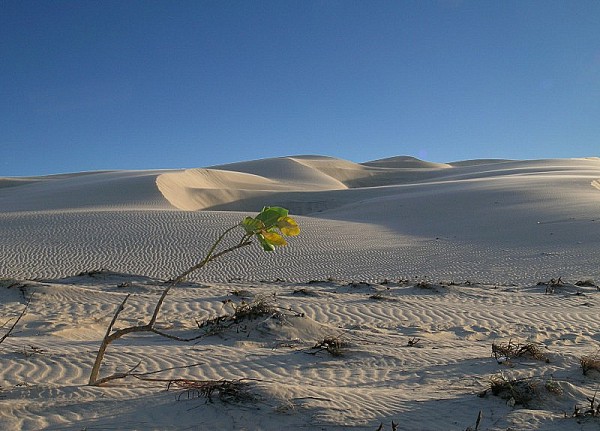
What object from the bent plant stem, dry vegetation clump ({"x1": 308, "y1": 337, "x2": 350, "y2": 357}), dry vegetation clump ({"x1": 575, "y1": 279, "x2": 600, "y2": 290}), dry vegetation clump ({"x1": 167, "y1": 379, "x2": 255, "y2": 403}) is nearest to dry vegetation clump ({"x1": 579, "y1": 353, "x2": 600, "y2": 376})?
dry vegetation clump ({"x1": 308, "y1": 337, "x2": 350, "y2": 357})

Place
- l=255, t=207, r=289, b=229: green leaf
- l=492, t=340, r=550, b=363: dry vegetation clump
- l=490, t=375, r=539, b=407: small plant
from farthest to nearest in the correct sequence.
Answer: l=492, t=340, r=550, b=363: dry vegetation clump
l=490, t=375, r=539, b=407: small plant
l=255, t=207, r=289, b=229: green leaf

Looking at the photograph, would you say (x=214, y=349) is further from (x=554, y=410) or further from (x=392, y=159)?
(x=392, y=159)

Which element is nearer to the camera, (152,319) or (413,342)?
(152,319)

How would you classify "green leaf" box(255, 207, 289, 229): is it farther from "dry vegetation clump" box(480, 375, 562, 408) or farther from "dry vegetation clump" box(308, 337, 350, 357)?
"dry vegetation clump" box(308, 337, 350, 357)

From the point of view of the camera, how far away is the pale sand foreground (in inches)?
145

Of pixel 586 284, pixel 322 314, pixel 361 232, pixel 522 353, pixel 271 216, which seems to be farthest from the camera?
pixel 361 232

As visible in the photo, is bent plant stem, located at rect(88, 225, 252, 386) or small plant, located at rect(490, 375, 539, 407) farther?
small plant, located at rect(490, 375, 539, 407)

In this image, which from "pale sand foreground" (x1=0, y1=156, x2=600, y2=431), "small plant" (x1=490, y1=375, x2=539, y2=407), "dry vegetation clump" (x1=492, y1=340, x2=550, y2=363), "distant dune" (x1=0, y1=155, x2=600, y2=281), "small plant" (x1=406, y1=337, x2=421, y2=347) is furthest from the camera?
"distant dune" (x1=0, y1=155, x2=600, y2=281)

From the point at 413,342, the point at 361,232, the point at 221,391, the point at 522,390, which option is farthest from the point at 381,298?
the point at 361,232

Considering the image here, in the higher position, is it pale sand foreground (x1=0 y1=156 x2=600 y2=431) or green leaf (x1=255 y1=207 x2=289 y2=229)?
green leaf (x1=255 y1=207 x2=289 y2=229)

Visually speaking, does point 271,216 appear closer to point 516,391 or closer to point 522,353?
point 516,391

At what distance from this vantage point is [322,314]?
8398 mm

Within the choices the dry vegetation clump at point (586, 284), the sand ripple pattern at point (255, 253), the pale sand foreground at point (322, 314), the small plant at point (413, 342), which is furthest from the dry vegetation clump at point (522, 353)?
the sand ripple pattern at point (255, 253)

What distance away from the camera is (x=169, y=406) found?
362 centimetres
